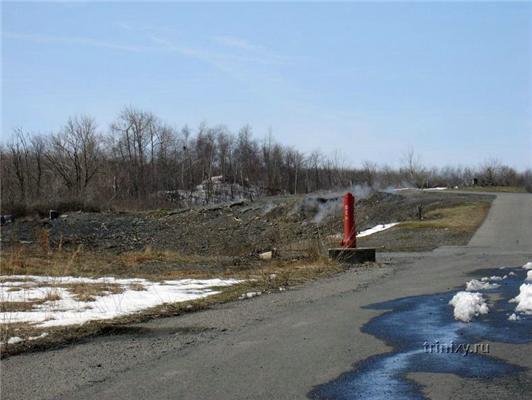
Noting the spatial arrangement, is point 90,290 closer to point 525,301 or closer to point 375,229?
point 525,301

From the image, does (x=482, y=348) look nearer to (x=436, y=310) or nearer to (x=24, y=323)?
(x=436, y=310)

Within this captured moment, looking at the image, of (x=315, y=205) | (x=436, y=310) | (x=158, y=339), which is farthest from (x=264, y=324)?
(x=315, y=205)

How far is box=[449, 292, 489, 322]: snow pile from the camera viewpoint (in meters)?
8.42

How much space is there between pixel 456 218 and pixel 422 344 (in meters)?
26.6

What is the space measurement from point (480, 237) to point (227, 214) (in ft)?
83.4

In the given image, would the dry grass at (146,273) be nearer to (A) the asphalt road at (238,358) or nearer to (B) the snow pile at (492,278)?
(A) the asphalt road at (238,358)

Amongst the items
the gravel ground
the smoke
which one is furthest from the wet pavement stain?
the smoke

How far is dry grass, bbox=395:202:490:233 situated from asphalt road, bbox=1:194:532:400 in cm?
1877

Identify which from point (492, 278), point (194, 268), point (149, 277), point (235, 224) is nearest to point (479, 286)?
point (492, 278)

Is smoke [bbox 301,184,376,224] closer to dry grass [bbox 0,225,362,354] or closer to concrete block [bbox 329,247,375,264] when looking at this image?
dry grass [bbox 0,225,362,354]

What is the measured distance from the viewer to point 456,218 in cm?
3228

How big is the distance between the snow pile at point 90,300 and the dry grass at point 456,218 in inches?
685

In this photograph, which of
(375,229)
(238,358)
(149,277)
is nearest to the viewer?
(238,358)

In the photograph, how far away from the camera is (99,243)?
125ft
